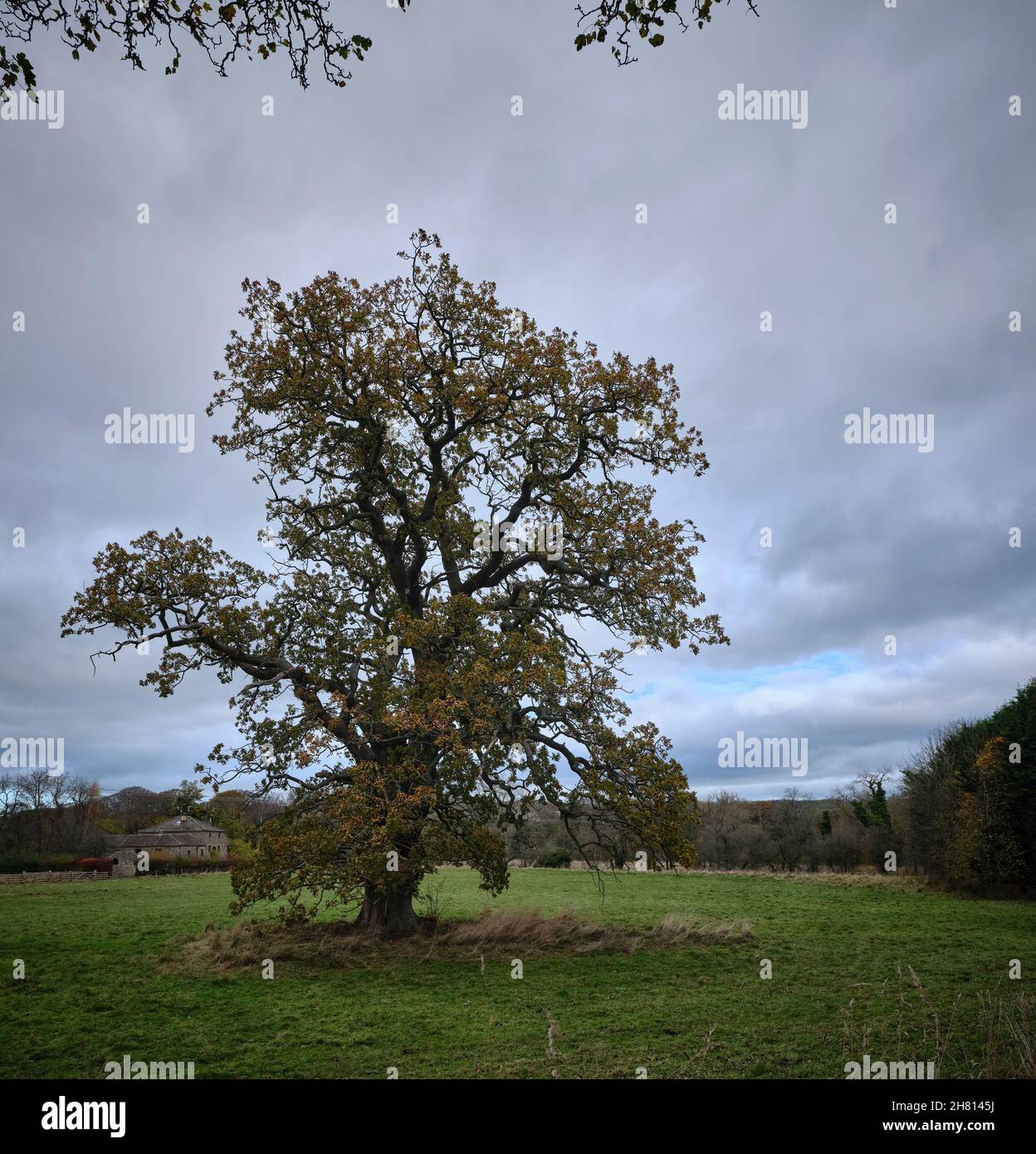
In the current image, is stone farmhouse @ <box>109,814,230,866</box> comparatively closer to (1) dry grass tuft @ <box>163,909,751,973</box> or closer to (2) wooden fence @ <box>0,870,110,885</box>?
(2) wooden fence @ <box>0,870,110,885</box>

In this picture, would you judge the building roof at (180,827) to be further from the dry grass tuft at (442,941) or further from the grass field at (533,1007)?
the dry grass tuft at (442,941)

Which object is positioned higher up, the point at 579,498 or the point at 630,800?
the point at 579,498

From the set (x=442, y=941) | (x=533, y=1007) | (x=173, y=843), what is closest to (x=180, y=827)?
(x=173, y=843)

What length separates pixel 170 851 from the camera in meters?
59.6

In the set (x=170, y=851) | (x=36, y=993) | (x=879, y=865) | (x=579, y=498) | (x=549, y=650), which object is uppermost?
(x=579, y=498)

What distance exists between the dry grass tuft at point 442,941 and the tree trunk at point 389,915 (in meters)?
0.28

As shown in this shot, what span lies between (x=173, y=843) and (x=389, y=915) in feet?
176

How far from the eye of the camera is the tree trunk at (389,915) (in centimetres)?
1673

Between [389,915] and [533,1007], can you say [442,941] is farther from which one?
[533,1007]

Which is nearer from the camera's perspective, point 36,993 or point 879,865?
point 36,993

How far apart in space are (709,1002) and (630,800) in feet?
12.5

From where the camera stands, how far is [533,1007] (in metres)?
10.6
